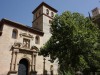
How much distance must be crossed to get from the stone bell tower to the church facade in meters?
0.29

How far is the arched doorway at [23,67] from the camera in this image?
70.5 ft

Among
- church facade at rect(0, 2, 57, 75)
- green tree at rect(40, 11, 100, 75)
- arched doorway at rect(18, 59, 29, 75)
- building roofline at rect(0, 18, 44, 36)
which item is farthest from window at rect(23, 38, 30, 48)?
green tree at rect(40, 11, 100, 75)

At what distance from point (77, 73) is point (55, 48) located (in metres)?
4.56

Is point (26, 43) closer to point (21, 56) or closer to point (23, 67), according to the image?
point (21, 56)

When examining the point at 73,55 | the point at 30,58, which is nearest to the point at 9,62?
the point at 30,58

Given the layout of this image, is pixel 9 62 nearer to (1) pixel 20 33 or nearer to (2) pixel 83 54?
(1) pixel 20 33

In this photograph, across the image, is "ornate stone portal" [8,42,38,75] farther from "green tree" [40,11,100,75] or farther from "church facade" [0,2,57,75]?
"green tree" [40,11,100,75]

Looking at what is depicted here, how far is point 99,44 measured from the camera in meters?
19.5

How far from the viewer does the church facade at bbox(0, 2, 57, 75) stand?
19781mm

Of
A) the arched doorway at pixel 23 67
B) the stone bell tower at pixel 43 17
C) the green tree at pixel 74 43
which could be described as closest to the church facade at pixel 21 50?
the arched doorway at pixel 23 67

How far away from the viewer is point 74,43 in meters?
16.4

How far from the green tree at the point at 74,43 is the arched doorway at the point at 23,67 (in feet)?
14.7

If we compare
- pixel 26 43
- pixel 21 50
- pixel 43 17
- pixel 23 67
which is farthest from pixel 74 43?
pixel 43 17

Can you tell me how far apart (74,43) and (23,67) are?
10.2m
